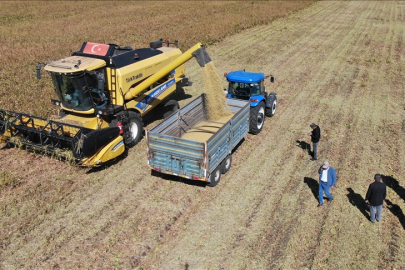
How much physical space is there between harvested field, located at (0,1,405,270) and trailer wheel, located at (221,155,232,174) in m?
0.27

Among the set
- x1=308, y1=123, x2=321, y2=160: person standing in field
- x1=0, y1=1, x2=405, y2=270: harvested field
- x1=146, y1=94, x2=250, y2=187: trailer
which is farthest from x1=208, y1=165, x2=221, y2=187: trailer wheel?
x1=308, y1=123, x2=321, y2=160: person standing in field

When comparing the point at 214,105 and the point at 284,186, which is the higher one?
the point at 214,105

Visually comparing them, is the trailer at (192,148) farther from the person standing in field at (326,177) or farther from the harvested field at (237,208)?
the person standing in field at (326,177)

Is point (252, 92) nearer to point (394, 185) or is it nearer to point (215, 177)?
point (215, 177)

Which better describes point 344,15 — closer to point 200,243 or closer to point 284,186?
point 284,186

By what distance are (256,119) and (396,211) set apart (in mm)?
4893

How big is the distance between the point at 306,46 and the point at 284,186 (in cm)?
1765

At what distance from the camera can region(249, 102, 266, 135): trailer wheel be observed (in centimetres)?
1149

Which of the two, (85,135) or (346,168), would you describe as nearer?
(85,135)

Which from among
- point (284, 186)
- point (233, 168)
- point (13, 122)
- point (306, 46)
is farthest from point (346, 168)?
point (306, 46)

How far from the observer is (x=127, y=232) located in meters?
7.69

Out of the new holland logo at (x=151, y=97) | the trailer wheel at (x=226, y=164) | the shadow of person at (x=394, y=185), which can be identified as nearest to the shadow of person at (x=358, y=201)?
the shadow of person at (x=394, y=185)

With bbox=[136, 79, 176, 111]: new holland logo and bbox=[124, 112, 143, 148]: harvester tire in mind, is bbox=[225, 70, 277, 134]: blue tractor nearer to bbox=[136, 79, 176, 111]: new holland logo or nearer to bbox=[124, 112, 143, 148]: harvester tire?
bbox=[136, 79, 176, 111]: new holland logo

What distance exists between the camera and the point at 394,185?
9375 millimetres
